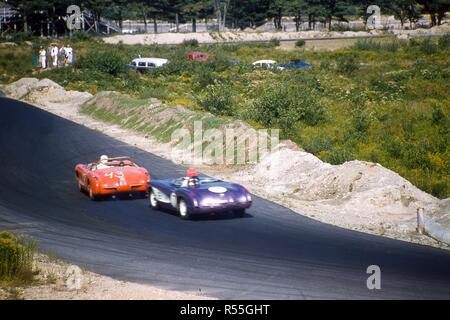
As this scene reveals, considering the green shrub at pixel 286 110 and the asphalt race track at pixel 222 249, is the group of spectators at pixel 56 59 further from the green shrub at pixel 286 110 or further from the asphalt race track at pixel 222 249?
the asphalt race track at pixel 222 249

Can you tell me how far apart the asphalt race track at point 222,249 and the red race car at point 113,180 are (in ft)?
1.21

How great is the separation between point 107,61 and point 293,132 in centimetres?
3017

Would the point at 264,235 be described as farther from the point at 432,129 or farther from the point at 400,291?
the point at 432,129

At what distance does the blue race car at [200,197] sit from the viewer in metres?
17.3

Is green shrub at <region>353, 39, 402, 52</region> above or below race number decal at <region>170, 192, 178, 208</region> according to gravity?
above

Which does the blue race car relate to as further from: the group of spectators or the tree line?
the tree line

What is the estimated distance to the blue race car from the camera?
17312mm

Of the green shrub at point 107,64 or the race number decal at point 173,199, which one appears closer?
the race number decal at point 173,199

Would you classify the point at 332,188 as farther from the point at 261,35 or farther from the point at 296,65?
the point at 261,35

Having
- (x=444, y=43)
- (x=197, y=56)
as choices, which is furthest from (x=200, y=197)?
(x=444, y=43)

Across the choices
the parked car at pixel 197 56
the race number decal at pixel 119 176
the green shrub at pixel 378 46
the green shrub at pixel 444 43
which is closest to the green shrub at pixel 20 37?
the parked car at pixel 197 56

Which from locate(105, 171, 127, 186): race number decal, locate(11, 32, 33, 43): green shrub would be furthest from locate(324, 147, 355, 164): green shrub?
locate(11, 32, 33, 43): green shrub

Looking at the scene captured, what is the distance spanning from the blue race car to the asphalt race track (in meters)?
0.31

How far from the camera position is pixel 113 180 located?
64.7ft
